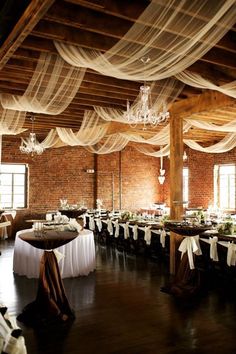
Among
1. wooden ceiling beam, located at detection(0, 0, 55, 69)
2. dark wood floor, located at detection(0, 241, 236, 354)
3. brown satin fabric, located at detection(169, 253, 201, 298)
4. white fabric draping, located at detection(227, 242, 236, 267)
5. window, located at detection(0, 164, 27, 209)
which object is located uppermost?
wooden ceiling beam, located at detection(0, 0, 55, 69)

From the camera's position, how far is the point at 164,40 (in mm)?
3025

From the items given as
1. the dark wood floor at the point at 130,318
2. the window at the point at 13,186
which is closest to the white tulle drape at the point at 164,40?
the dark wood floor at the point at 130,318

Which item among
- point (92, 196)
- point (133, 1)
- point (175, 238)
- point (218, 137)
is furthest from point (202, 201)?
point (133, 1)

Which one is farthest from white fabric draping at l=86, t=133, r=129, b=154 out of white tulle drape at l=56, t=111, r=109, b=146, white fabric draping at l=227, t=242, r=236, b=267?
white fabric draping at l=227, t=242, r=236, b=267

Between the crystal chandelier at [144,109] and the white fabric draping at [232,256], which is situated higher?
the crystal chandelier at [144,109]

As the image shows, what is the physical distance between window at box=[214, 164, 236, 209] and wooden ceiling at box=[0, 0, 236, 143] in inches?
165

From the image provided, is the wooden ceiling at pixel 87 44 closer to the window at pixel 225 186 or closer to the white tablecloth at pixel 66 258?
the white tablecloth at pixel 66 258

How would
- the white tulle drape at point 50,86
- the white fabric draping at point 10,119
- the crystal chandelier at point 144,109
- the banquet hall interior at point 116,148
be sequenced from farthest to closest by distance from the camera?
1. the white fabric draping at point 10,119
2. the crystal chandelier at point 144,109
3. the white tulle drape at point 50,86
4. the banquet hall interior at point 116,148

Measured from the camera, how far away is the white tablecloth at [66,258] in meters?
5.89

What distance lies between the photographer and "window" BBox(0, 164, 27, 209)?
11.8m

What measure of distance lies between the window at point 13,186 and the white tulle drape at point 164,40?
28.2ft

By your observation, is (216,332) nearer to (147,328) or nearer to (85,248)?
(147,328)

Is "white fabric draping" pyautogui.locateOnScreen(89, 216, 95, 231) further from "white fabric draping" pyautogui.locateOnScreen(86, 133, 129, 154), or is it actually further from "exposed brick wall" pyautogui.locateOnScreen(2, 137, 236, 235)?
"exposed brick wall" pyautogui.locateOnScreen(2, 137, 236, 235)

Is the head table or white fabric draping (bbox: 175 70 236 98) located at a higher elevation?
white fabric draping (bbox: 175 70 236 98)
